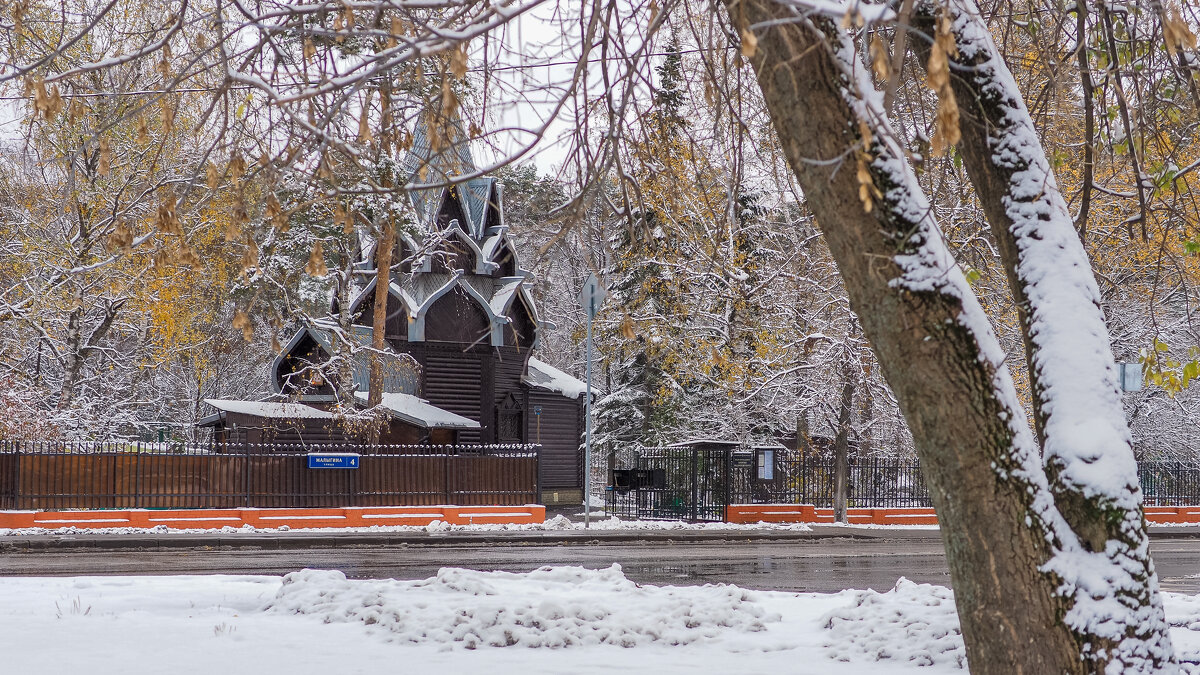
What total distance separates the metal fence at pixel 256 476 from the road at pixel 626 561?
3.92 metres

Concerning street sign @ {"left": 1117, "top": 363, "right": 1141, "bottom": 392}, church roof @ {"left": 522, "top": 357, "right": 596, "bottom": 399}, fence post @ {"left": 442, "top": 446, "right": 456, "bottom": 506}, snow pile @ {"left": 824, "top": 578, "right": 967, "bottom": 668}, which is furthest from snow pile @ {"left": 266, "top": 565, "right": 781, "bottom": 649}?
church roof @ {"left": 522, "top": 357, "right": 596, "bottom": 399}

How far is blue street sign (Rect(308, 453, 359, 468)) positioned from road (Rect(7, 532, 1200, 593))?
450cm

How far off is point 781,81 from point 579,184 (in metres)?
2.68

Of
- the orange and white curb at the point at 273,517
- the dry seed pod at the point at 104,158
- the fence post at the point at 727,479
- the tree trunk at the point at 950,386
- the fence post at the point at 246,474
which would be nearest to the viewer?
the tree trunk at the point at 950,386

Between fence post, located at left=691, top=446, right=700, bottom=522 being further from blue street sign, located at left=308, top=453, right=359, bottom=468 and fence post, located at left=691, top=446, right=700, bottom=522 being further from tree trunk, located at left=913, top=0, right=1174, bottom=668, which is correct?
tree trunk, located at left=913, top=0, right=1174, bottom=668

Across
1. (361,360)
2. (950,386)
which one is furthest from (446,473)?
(950,386)

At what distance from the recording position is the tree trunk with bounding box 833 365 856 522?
24.7 m

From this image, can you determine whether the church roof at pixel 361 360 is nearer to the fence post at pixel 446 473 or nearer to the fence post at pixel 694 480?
the fence post at pixel 446 473

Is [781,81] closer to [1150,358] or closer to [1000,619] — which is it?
[1000,619]

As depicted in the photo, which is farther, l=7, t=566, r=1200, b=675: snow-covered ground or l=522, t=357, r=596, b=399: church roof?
l=522, t=357, r=596, b=399: church roof

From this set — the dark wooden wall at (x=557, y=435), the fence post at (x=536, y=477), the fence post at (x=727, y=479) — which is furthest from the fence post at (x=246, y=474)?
the dark wooden wall at (x=557, y=435)

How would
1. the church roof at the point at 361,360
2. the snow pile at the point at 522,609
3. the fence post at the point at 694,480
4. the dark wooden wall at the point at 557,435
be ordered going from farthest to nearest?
the dark wooden wall at the point at 557,435 < the fence post at the point at 694,480 < the church roof at the point at 361,360 < the snow pile at the point at 522,609

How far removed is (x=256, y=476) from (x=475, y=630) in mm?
16767

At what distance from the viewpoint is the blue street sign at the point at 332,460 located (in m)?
23.2
